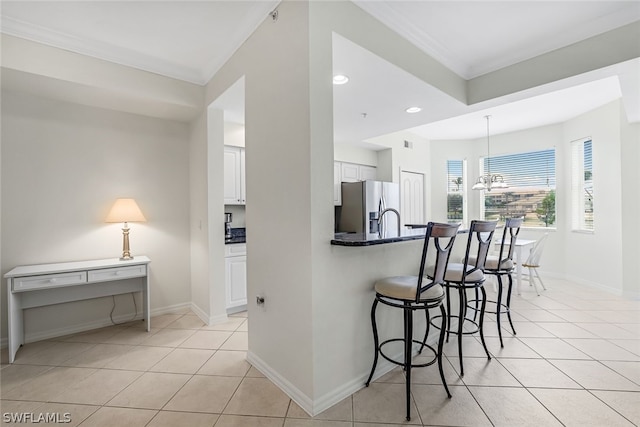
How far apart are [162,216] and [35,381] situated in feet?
5.98

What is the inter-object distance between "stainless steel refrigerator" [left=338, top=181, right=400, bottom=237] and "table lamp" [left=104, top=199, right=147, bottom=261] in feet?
9.70

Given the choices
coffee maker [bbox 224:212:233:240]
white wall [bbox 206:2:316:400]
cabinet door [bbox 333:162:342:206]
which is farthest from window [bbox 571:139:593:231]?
coffee maker [bbox 224:212:233:240]

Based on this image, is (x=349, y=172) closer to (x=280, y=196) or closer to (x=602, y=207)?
(x=280, y=196)

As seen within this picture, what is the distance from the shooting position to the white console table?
7.93 feet

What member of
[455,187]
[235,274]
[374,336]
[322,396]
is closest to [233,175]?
[235,274]

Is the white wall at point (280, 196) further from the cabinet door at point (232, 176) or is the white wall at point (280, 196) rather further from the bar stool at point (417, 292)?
the cabinet door at point (232, 176)

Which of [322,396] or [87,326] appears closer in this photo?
[322,396]

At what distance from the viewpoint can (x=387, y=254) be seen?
7.17ft

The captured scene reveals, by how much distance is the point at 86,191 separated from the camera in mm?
3045

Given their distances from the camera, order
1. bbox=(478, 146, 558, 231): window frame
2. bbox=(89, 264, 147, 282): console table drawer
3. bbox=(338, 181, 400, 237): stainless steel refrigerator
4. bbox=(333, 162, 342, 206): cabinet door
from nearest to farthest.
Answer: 1. bbox=(89, 264, 147, 282): console table drawer
2. bbox=(338, 181, 400, 237): stainless steel refrigerator
3. bbox=(333, 162, 342, 206): cabinet door
4. bbox=(478, 146, 558, 231): window frame

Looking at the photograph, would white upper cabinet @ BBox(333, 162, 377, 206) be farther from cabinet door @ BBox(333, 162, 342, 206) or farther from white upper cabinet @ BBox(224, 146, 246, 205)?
white upper cabinet @ BBox(224, 146, 246, 205)

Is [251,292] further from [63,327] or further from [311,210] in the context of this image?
[63,327]

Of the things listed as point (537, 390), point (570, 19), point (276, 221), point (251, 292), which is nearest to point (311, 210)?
point (276, 221)

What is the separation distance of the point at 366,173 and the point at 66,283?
4469mm
